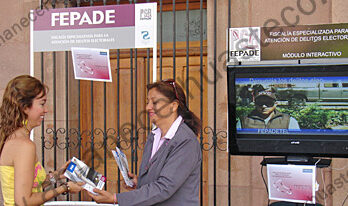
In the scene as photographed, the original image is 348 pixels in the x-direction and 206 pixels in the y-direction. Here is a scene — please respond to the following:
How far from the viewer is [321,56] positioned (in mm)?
2998

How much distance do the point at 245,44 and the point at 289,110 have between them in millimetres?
740

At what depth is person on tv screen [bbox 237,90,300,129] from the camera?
289 centimetres

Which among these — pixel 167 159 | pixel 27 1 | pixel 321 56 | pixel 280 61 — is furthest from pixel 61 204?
pixel 27 1

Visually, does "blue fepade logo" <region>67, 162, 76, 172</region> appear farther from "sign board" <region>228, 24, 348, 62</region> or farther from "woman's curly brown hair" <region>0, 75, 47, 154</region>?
"sign board" <region>228, 24, 348, 62</region>

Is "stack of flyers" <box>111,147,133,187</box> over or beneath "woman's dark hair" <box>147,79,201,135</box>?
beneath

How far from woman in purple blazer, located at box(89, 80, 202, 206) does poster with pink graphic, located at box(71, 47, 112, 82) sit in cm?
111

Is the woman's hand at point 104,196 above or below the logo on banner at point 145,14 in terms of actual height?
below

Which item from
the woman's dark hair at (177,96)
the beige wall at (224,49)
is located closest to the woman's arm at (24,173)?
the woman's dark hair at (177,96)

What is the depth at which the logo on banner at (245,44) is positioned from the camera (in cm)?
323

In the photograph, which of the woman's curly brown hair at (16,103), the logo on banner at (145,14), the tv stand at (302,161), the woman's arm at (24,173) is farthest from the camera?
the logo on banner at (145,14)

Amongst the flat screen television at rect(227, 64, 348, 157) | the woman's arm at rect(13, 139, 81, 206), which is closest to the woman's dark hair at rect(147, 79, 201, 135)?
the flat screen television at rect(227, 64, 348, 157)

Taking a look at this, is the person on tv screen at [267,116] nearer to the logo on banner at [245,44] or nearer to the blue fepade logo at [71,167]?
the logo on banner at [245,44]

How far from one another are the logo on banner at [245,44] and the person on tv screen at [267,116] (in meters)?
0.44

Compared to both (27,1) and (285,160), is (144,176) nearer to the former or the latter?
(285,160)
